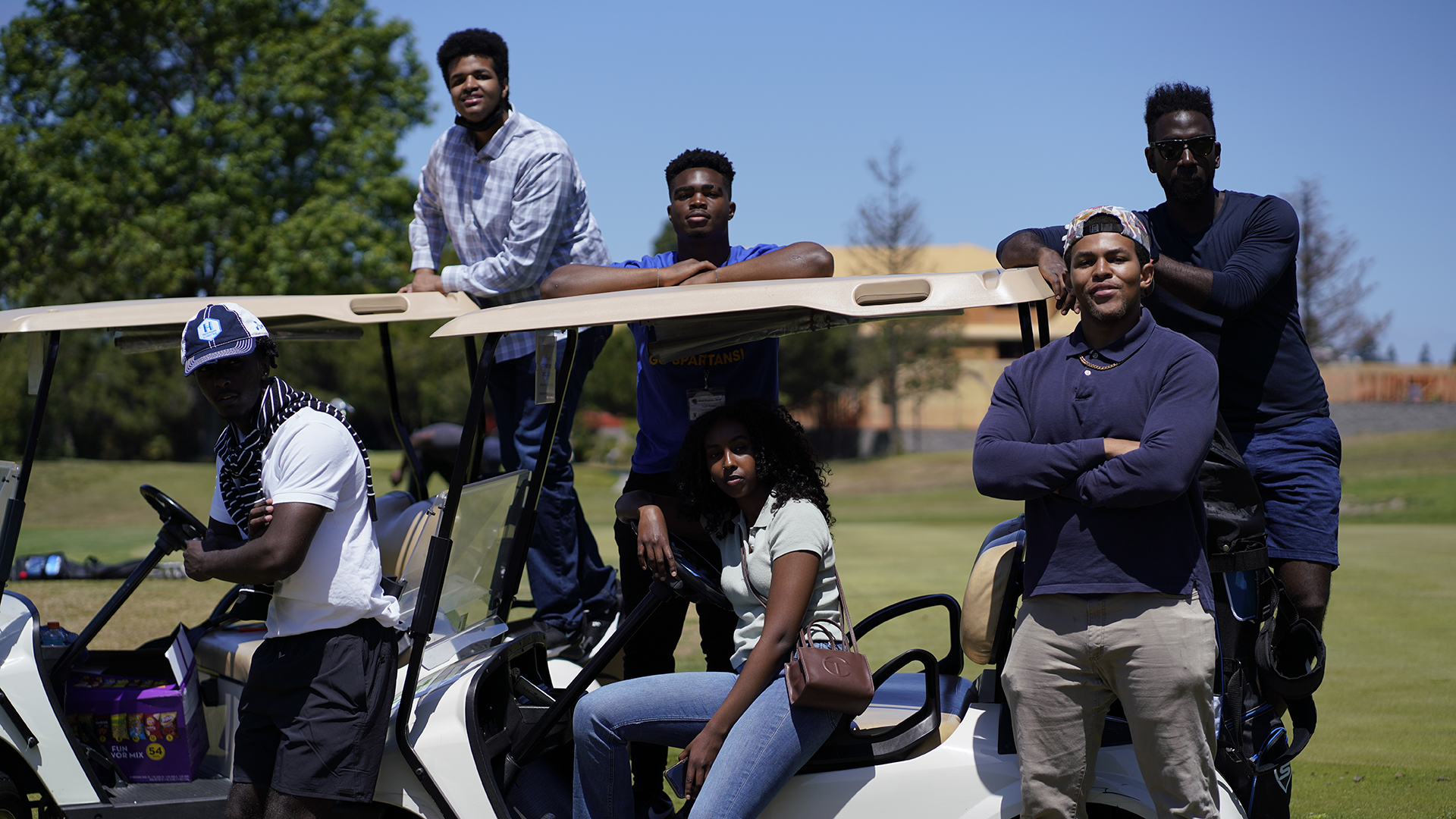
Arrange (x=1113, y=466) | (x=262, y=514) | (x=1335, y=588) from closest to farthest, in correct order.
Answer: (x=1113, y=466), (x=262, y=514), (x=1335, y=588)

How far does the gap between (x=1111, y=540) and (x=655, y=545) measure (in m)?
1.22

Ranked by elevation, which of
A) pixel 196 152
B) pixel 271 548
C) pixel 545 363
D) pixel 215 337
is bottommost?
pixel 271 548

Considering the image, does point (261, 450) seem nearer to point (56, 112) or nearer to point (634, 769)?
point (634, 769)

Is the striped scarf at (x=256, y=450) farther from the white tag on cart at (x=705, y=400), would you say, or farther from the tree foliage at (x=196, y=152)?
the tree foliage at (x=196, y=152)

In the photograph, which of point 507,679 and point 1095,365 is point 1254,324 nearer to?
point 1095,365

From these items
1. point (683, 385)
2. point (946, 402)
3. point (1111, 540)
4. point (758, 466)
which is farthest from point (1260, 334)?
point (946, 402)

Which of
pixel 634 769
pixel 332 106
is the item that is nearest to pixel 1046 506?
pixel 634 769

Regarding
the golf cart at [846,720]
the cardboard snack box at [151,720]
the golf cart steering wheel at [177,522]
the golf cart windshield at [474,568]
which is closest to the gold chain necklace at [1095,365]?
the golf cart at [846,720]

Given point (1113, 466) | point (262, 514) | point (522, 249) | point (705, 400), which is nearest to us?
point (1113, 466)

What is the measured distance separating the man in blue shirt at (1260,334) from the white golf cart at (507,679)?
30.5 inches

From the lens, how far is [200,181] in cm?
2359

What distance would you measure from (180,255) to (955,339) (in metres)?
24.4

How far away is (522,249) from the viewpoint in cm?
453

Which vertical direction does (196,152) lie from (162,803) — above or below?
above
